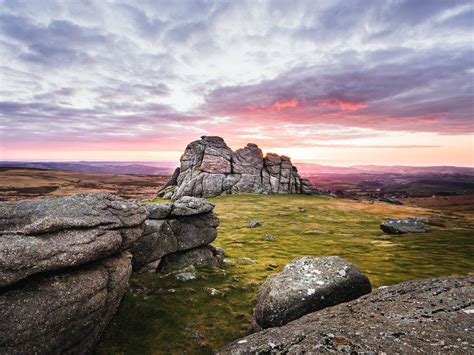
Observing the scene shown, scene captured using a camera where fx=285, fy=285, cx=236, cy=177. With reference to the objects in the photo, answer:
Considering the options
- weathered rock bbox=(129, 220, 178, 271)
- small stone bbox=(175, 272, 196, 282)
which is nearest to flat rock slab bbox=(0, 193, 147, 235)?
weathered rock bbox=(129, 220, 178, 271)

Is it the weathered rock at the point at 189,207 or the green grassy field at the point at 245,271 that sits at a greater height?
→ the weathered rock at the point at 189,207

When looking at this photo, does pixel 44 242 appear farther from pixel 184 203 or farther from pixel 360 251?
pixel 360 251

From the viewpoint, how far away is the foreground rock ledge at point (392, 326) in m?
9.24

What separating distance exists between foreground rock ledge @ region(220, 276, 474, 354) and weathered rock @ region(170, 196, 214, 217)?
55.8 feet

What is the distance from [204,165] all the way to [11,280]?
91010mm

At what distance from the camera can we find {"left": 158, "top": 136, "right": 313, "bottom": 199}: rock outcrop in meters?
98.0

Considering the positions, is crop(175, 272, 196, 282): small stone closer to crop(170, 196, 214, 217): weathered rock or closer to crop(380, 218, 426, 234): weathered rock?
crop(170, 196, 214, 217): weathered rock

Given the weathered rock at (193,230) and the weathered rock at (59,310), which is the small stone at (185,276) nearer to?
the weathered rock at (193,230)

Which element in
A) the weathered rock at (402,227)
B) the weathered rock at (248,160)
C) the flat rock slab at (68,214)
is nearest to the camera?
the flat rock slab at (68,214)

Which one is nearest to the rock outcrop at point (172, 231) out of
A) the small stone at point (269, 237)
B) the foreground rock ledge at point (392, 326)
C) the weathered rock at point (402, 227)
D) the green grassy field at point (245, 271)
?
the green grassy field at point (245, 271)

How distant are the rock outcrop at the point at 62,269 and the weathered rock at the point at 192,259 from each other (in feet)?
22.8

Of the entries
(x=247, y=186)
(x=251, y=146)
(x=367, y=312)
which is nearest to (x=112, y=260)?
(x=367, y=312)

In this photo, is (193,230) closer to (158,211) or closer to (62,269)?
(158,211)

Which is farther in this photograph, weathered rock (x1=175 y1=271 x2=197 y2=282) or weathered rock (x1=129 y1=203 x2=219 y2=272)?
weathered rock (x1=129 y1=203 x2=219 y2=272)
